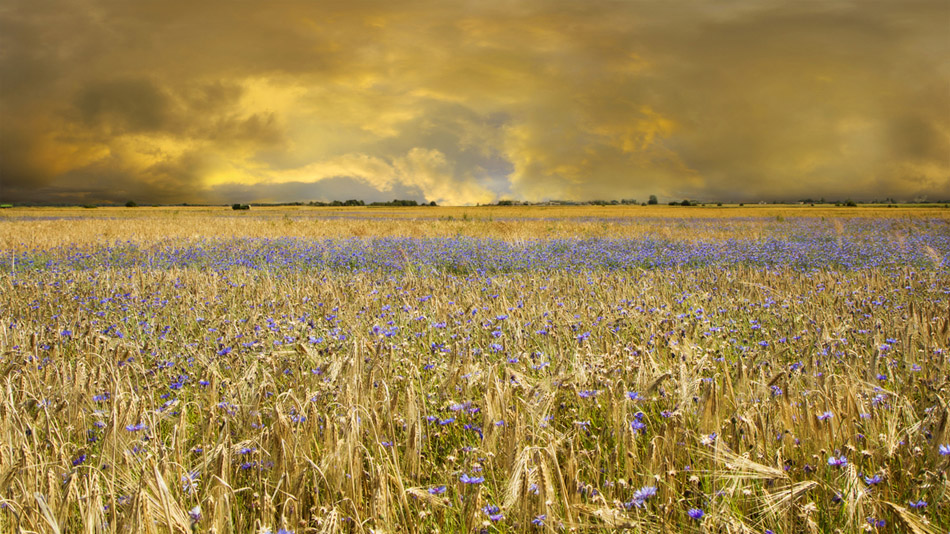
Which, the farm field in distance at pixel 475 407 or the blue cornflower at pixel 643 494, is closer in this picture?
the blue cornflower at pixel 643 494

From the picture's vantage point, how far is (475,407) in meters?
2.87

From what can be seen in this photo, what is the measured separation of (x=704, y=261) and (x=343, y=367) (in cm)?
1001

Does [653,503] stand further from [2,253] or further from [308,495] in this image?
[2,253]

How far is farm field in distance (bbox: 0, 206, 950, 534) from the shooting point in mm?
1732

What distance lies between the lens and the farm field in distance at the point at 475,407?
5.68ft

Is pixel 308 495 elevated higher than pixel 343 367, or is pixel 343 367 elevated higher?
pixel 343 367

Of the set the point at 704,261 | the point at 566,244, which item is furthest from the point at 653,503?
the point at 566,244

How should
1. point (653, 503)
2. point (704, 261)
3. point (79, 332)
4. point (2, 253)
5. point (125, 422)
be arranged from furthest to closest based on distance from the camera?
point (2, 253) < point (704, 261) < point (79, 332) < point (653, 503) < point (125, 422)

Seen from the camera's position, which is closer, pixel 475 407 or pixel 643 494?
pixel 643 494

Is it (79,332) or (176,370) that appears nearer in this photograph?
(176,370)

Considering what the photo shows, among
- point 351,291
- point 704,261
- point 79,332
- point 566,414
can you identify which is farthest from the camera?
point 704,261

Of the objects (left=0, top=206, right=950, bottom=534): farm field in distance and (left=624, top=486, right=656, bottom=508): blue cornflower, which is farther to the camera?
(left=0, top=206, right=950, bottom=534): farm field in distance

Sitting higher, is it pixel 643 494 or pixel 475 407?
pixel 643 494

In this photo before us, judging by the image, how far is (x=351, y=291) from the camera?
22.4 ft
